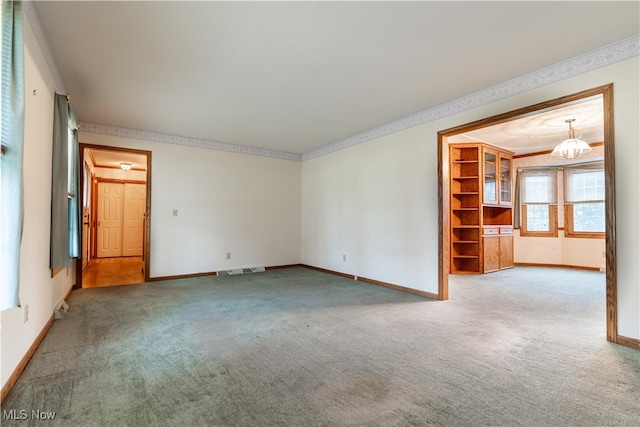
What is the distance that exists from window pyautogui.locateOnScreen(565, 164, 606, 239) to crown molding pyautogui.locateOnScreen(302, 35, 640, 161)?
15.4 ft

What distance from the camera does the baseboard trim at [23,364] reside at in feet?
5.60

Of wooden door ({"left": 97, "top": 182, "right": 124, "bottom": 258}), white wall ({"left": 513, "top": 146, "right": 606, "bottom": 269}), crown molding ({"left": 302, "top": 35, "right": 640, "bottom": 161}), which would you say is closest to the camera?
crown molding ({"left": 302, "top": 35, "right": 640, "bottom": 161})

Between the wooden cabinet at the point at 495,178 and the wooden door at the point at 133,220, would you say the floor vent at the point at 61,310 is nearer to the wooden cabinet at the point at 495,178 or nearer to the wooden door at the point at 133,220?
the wooden door at the point at 133,220

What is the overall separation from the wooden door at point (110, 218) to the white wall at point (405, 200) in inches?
210

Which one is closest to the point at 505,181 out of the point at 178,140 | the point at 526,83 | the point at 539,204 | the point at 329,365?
the point at 539,204

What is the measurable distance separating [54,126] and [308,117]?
2.82 metres

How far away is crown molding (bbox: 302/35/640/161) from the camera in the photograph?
2510mm

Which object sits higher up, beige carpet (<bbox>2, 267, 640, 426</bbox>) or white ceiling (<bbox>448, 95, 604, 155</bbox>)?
white ceiling (<bbox>448, 95, 604, 155</bbox>)

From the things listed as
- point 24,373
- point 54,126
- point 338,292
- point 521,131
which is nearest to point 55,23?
point 54,126

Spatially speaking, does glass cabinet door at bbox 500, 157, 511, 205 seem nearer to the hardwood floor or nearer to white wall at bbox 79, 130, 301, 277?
white wall at bbox 79, 130, 301, 277

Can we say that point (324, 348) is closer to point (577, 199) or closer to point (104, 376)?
point (104, 376)

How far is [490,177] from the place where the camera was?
6051 mm

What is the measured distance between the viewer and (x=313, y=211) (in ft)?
20.8

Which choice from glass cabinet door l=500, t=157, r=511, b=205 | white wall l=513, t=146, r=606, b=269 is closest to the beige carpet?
A: glass cabinet door l=500, t=157, r=511, b=205
